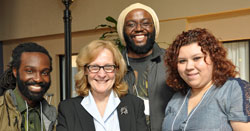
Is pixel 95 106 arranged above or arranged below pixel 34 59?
below

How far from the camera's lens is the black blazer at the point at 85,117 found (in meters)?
1.81

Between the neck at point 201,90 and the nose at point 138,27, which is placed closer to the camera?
the neck at point 201,90

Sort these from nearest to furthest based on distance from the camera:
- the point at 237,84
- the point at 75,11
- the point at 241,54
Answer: the point at 237,84
the point at 241,54
the point at 75,11

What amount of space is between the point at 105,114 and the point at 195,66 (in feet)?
2.33

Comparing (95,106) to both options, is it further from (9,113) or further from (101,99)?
(9,113)

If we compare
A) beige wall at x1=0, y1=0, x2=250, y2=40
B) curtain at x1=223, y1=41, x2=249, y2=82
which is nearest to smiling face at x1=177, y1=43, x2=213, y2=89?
beige wall at x1=0, y1=0, x2=250, y2=40

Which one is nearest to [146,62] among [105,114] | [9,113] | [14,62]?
[105,114]

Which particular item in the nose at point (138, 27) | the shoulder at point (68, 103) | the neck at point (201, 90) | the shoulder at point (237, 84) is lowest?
the shoulder at point (68, 103)

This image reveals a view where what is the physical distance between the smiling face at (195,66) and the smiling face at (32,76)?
100 centimetres

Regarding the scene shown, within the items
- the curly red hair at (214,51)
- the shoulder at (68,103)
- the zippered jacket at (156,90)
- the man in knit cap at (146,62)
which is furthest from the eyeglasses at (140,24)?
the shoulder at (68,103)

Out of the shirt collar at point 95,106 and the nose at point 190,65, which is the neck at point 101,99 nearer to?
the shirt collar at point 95,106

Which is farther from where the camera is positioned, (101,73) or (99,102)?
(99,102)

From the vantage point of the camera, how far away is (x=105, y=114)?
186 centimetres

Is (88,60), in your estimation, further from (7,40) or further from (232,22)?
(7,40)
